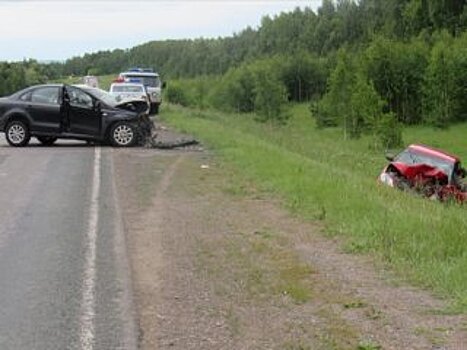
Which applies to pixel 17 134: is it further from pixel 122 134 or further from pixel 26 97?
pixel 122 134

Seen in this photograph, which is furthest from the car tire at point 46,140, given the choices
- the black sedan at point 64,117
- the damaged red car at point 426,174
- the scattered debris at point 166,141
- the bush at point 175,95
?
the bush at point 175,95

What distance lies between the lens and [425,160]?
66.7ft

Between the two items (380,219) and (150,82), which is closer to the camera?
(380,219)

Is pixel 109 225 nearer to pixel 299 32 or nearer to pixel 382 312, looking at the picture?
pixel 382 312

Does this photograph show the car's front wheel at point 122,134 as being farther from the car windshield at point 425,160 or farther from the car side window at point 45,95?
the car windshield at point 425,160

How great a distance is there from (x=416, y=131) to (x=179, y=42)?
122m

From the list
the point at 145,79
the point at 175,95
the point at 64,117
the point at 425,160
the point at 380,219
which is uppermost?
the point at 145,79

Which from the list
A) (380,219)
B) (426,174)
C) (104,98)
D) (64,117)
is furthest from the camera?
(104,98)

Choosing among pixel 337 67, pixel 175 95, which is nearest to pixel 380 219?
pixel 337 67

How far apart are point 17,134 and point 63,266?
13.5 m

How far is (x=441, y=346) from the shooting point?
568cm

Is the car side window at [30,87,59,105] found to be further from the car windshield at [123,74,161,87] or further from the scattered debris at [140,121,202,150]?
the car windshield at [123,74,161,87]

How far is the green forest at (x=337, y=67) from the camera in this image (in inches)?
2827

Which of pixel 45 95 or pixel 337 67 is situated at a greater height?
pixel 45 95
